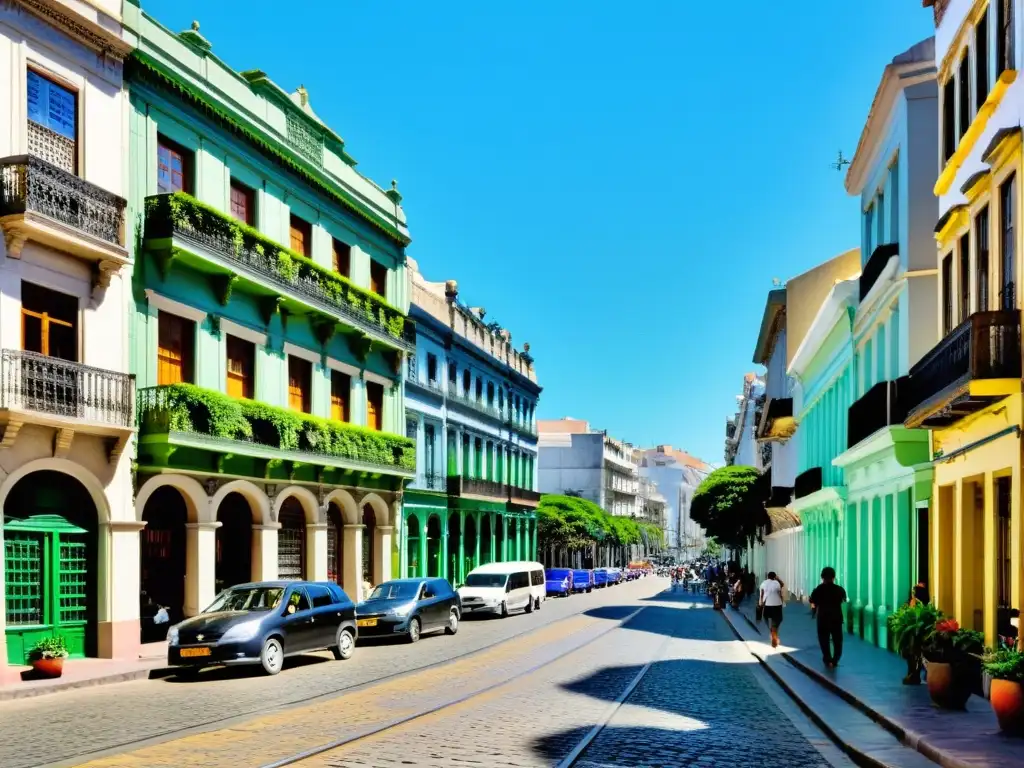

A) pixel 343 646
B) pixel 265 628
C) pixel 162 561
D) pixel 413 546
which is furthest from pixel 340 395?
pixel 265 628

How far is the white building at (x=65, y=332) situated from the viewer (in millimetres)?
18391

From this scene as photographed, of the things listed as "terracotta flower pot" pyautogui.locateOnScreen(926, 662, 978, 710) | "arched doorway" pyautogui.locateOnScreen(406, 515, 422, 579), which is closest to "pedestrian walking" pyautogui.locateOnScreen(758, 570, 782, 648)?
"terracotta flower pot" pyautogui.locateOnScreen(926, 662, 978, 710)

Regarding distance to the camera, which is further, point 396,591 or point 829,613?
point 396,591

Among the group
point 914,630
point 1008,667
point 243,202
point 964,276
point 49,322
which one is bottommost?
point 914,630

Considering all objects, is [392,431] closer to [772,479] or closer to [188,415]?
[188,415]

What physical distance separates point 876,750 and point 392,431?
26.5 meters

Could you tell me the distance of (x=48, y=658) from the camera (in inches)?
674

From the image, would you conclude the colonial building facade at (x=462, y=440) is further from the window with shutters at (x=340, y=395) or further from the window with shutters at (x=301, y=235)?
the window with shutters at (x=301, y=235)

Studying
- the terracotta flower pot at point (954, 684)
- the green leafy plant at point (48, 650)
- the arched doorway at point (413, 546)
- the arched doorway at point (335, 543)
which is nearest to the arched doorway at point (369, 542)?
the arched doorway at point (335, 543)

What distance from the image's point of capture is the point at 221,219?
24219 mm

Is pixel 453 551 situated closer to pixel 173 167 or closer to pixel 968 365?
pixel 173 167

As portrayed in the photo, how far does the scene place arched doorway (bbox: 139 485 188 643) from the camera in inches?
898

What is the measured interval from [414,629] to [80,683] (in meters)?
9.86

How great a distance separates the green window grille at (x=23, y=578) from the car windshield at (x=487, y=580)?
63.7 feet
